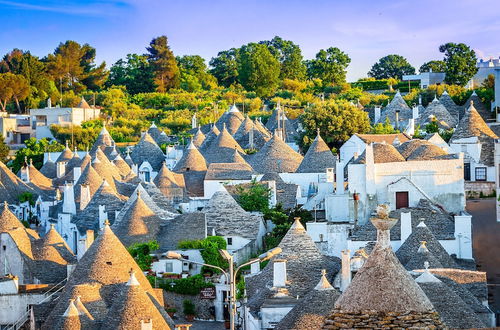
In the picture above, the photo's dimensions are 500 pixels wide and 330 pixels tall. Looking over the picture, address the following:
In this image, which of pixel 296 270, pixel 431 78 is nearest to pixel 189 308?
pixel 296 270

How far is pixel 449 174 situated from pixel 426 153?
166 cm

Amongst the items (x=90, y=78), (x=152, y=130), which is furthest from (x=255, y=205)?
Result: (x=90, y=78)

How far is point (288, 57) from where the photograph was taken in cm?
11256

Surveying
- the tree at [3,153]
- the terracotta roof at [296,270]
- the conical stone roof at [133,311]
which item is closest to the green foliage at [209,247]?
the terracotta roof at [296,270]

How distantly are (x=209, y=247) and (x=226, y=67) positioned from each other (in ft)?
252

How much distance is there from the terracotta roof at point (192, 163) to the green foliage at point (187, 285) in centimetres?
1724

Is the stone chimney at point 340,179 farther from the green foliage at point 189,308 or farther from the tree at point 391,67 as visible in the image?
the tree at point 391,67

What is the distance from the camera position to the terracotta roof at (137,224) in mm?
42509

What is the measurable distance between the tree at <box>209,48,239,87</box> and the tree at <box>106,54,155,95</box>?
30.9 ft

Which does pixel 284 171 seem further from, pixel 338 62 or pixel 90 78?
pixel 90 78

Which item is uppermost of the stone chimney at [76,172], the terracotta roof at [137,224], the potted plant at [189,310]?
the stone chimney at [76,172]

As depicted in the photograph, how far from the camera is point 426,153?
143 ft

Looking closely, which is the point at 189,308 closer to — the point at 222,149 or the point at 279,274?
the point at 279,274

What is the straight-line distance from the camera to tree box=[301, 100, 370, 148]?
60.5m
